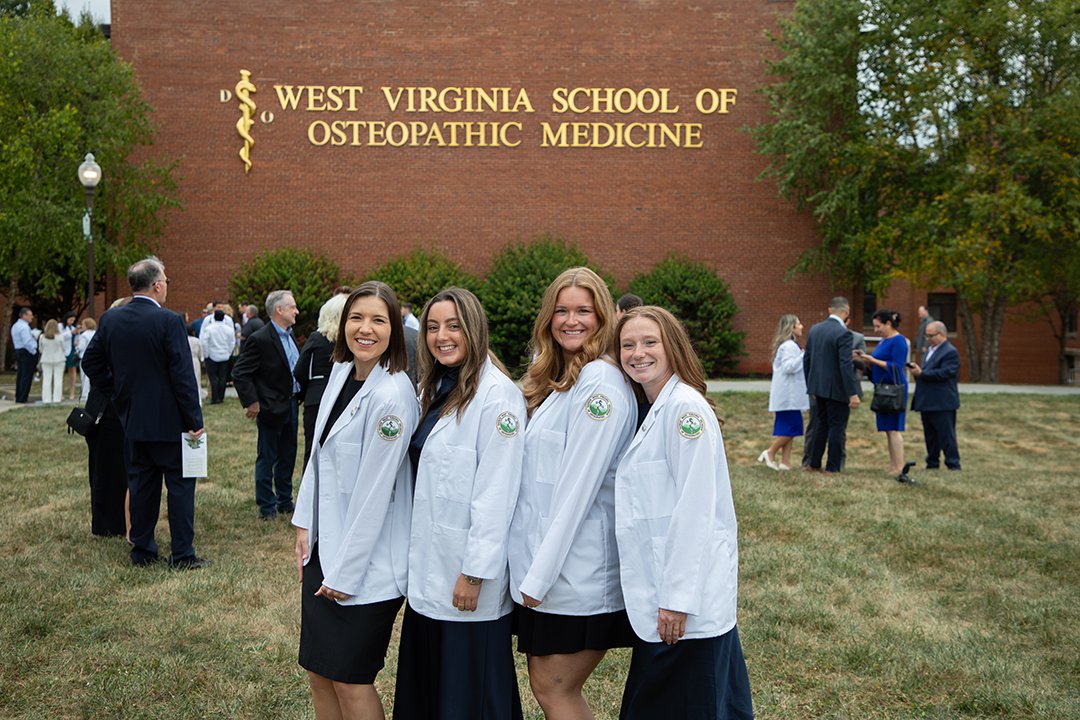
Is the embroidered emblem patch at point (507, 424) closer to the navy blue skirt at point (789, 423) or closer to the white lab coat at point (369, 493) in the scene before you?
the white lab coat at point (369, 493)

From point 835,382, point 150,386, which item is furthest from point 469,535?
point 835,382

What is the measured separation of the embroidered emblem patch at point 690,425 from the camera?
310cm

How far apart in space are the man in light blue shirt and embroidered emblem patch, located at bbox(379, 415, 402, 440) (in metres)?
17.3

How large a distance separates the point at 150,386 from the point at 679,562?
454 cm

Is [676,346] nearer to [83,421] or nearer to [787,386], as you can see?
[83,421]

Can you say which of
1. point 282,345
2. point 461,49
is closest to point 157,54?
point 461,49

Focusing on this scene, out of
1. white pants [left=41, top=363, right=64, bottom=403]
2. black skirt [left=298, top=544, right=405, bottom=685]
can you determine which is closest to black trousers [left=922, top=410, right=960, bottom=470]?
black skirt [left=298, top=544, right=405, bottom=685]

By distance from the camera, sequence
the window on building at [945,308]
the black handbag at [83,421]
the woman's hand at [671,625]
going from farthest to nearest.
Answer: the window on building at [945,308]
the black handbag at [83,421]
the woman's hand at [671,625]

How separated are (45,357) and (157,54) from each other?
11.6 m

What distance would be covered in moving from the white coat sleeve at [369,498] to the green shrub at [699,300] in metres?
22.8

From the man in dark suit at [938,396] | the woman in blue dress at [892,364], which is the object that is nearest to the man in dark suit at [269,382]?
the woman in blue dress at [892,364]

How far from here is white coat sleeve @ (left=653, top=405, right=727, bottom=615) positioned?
3.04 metres

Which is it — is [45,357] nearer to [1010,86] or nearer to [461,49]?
[461,49]

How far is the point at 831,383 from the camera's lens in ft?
36.2
